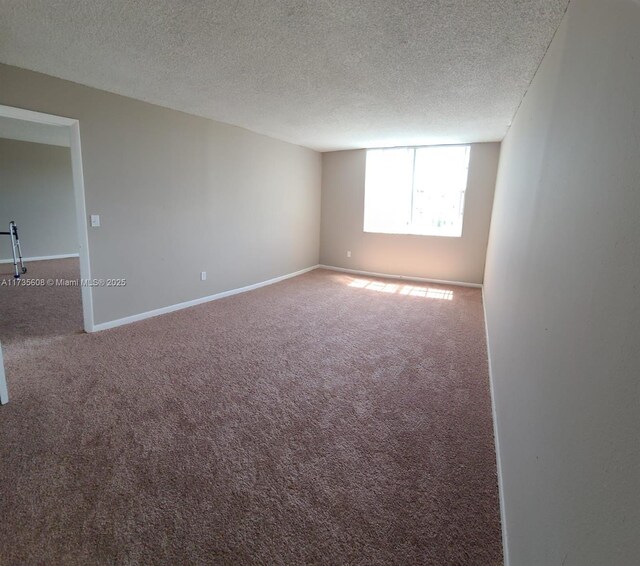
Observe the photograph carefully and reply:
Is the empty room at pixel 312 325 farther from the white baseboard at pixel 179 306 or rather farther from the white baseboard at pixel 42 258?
the white baseboard at pixel 42 258

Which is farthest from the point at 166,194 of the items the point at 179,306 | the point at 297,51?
the point at 297,51

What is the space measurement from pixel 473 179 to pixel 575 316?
5.25 m

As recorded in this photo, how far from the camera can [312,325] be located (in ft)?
12.8

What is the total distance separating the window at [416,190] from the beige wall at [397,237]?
148 mm

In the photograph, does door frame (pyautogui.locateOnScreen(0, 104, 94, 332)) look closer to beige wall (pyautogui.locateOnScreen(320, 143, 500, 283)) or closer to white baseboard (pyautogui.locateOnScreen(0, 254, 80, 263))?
beige wall (pyautogui.locateOnScreen(320, 143, 500, 283))

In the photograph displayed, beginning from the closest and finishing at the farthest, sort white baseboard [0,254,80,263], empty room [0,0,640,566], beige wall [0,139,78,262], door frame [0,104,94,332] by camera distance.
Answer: empty room [0,0,640,566] → door frame [0,104,94,332] → beige wall [0,139,78,262] → white baseboard [0,254,80,263]

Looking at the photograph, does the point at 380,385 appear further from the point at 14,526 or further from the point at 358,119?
the point at 358,119

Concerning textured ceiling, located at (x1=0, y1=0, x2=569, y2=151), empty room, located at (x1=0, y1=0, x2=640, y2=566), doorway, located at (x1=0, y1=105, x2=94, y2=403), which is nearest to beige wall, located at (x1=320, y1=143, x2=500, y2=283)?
empty room, located at (x1=0, y1=0, x2=640, y2=566)

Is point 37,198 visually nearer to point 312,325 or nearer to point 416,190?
point 312,325

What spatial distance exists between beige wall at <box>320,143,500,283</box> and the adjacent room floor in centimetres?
261

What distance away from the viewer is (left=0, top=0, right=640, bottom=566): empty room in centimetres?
88

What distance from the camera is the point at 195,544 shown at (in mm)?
1347

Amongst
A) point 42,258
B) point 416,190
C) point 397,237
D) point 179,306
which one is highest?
point 416,190

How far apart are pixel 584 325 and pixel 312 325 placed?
316 centimetres
